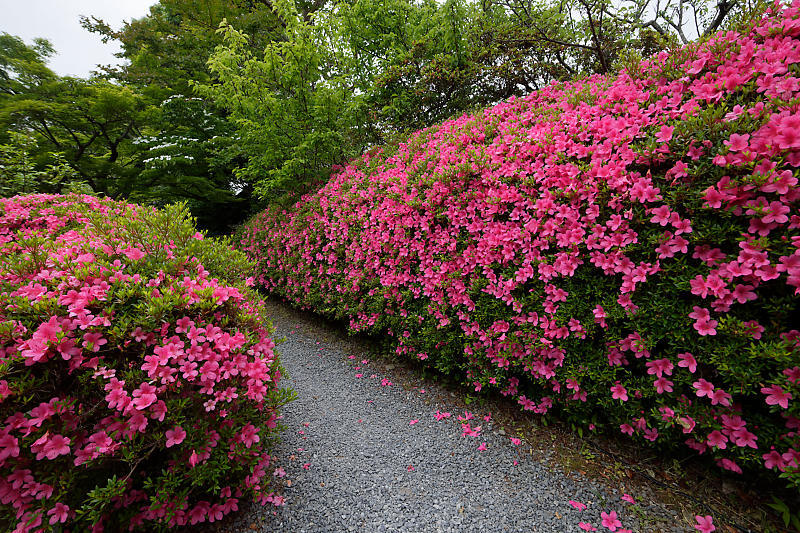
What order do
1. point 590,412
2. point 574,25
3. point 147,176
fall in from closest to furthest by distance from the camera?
point 590,412 < point 574,25 < point 147,176

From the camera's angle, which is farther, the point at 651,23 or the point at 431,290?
the point at 651,23

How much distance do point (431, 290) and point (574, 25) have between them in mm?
4633

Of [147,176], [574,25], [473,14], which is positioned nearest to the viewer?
[574,25]

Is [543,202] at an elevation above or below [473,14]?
below

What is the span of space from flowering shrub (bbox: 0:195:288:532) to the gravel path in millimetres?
327

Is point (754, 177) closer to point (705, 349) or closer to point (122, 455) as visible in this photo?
point (705, 349)

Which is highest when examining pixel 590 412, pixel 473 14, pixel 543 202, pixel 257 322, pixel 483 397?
pixel 473 14

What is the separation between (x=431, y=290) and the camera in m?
3.00

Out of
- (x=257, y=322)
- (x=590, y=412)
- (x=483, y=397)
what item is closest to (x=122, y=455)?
(x=257, y=322)

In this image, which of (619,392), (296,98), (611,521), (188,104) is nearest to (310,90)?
(296,98)

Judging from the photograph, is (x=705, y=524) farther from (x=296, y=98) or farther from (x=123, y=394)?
(x=296, y=98)

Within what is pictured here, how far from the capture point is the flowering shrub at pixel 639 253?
148 centimetres

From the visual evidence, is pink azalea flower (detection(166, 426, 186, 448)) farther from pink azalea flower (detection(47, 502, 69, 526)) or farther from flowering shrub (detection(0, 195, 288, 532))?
pink azalea flower (detection(47, 502, 69, 526))

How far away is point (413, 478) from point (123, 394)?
→ 5.76ft
